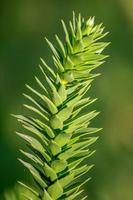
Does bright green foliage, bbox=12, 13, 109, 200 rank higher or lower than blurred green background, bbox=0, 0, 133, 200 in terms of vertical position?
lower

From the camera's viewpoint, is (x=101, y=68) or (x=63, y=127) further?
(x=101, y=68)

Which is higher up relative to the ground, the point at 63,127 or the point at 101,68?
the point at 101,68

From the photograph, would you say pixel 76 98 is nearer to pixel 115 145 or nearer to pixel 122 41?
pixel 115 145

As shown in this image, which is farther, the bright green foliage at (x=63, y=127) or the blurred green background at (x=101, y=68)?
the blurred green background at (x=101, y=68)

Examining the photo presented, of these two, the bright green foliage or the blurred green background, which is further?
the blurred green background

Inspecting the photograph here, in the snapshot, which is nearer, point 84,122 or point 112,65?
point 84,122

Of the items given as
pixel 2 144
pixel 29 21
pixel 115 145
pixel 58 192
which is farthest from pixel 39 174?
pixel 29 21

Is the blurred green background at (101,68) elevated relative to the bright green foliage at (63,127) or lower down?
elevated

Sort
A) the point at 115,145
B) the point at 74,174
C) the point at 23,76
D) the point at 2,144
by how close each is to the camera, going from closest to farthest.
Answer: the point at 74,174 → the point at 2,144 → the point at 115,145 → the point at 23,76
